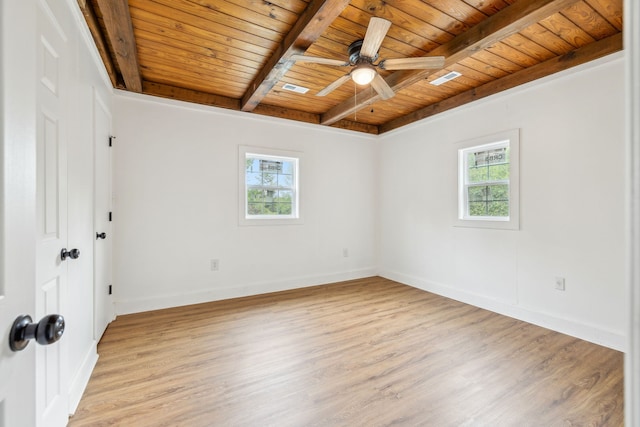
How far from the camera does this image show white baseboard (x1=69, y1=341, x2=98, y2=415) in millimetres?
1690

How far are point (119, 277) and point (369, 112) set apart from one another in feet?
12.8

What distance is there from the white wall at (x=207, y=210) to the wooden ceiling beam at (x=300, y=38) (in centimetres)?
99

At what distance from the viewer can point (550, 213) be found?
113 inches

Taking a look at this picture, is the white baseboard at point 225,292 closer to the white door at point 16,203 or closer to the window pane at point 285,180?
the window pane at point 285,180

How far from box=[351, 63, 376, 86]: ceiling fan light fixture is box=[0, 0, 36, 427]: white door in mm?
2015

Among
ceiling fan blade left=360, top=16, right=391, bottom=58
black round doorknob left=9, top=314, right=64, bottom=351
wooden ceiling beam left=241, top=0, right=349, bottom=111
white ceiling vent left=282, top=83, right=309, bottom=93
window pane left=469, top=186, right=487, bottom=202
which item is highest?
white ceiling vent left=282, top=83, right=309, bottom=93

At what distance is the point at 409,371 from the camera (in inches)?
83.4

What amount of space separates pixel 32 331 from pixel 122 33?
2.31 meters

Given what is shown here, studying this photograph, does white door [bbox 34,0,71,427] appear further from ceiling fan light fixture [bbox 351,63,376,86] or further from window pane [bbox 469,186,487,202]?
window pane [bbox 469,186,487,202]

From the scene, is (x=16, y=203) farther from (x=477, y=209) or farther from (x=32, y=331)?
(x=477, y=209)

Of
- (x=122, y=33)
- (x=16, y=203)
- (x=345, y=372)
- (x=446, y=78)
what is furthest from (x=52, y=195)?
(x=446, y=78)

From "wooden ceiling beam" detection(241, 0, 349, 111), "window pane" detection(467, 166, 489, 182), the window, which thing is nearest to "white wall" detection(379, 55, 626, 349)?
"window pane" detection(467, 166, 489, 182)

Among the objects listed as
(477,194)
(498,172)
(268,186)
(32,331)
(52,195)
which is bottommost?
(32,331)

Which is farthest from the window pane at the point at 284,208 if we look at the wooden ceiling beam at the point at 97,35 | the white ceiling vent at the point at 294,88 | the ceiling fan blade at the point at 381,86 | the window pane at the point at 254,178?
the wooden ceiling beam at the point at 97,35
